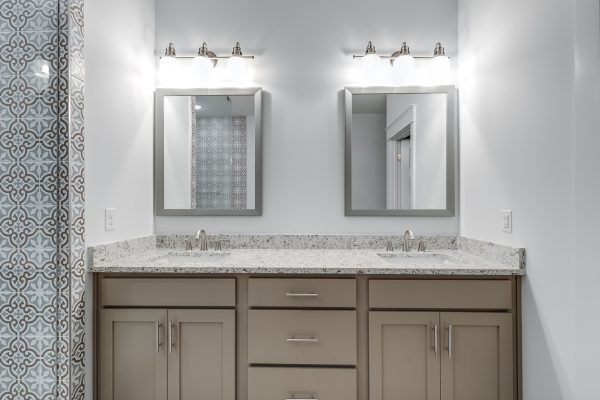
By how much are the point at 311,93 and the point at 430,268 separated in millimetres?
1275

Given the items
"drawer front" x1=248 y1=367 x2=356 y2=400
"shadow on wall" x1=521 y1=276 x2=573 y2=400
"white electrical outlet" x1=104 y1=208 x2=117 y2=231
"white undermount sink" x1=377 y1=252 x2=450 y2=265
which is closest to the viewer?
"shadow on wall" x1=521 y1=276 x2=573 y2=400

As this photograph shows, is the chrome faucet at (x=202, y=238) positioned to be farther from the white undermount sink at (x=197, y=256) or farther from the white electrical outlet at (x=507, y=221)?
the white electrical outlet at (x=507, y=221)

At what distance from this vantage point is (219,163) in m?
2.30

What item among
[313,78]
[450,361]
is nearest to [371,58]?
[313,78]

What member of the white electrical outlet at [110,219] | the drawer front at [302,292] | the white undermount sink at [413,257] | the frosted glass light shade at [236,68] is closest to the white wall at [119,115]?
the white electrical outlet at [110,219]

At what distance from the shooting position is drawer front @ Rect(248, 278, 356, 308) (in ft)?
5.59

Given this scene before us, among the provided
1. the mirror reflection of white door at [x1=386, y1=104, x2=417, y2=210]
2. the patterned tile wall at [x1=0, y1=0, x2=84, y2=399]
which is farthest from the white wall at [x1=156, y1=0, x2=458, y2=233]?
the patterned tile wall at [x1=0, y1=0, x2=84, y2=399]

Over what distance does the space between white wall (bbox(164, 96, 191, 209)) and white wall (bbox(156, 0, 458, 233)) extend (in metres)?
0.34

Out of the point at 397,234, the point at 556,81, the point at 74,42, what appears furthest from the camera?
the point at 397,234

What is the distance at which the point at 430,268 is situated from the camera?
5.49 ft

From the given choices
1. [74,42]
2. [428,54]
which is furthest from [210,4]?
[428,54]

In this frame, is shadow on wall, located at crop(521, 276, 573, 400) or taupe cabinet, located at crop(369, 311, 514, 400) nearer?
shadow on wall, located at crop(521, 276, 573, 400)

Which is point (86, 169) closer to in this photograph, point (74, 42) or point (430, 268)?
point (74, 42)

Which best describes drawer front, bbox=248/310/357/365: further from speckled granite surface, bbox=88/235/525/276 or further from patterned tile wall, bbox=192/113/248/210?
patterned tile wall, bbox=192/113/248/210
